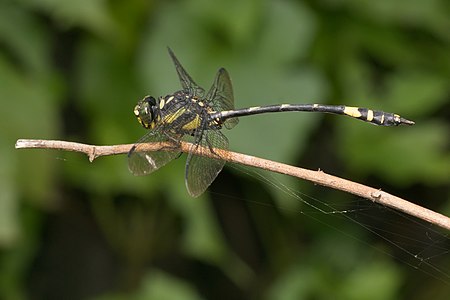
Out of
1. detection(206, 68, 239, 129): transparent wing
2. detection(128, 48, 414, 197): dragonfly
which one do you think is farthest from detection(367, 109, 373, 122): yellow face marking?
detection(206, 68, 239, 129): transparent wing

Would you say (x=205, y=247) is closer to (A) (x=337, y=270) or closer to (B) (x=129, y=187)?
(B) (x=129, y=187)

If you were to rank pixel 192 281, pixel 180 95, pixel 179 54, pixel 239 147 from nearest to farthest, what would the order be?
pixel 180 95, pixel 239 147, pixel 179 54, pixel 192 281

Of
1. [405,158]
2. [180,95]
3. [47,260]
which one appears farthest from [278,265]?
[180,95]

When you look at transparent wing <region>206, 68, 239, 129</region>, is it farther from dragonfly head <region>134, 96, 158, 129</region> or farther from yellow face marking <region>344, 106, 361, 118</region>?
yellow face marking <region>344, 106, 361, 118</region>

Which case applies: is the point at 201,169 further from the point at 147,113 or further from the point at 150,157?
the point at 147,113

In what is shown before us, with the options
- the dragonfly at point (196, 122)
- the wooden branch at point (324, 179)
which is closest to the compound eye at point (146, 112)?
the dragonfly at point (196, 122)

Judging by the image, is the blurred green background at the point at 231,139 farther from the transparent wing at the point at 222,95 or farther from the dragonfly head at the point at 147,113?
the dragonfly head at the point at 147,113

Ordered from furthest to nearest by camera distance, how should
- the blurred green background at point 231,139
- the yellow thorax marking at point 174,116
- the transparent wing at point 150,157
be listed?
1. the blurred green background at point 231,139
2. the yellow thorax marking at point 174,116
3. the transparent wing at point 150,157
